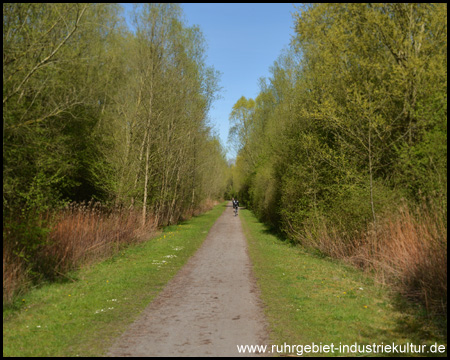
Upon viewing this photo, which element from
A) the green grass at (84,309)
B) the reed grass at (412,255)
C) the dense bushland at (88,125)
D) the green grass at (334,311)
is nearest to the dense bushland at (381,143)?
the reed grass at (412,255)

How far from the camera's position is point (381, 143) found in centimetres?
1169

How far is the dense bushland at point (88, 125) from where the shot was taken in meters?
8.28

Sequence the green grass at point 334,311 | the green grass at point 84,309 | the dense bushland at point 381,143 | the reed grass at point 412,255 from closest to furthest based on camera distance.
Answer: the green grass at point 84,309, the green grass at point 334,311, the reed grass at point 412,255, the dense bushland at point 381,143

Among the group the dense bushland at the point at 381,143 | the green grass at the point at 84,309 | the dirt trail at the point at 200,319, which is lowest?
the green grass at the point at 84,309

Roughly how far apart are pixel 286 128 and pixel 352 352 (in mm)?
14349

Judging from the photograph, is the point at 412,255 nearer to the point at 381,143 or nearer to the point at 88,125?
the point at 381,143

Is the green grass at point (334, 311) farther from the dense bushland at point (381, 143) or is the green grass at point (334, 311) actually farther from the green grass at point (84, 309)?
the green grass at point (84, 309)

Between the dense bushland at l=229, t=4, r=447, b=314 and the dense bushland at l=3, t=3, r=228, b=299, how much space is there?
28.1ft

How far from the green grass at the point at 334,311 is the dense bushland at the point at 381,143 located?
2.45 feet

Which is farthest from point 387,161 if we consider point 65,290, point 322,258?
point 65,290

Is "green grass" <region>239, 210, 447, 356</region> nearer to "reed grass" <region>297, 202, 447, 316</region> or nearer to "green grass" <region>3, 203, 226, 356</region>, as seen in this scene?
"reed grass" <region>297, 202, 447, 316</region>

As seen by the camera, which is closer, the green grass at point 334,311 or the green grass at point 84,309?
the green grass at point 84,309

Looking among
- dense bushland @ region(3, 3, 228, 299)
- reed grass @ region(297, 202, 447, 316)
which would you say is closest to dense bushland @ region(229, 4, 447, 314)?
reed grass @ region(297, 202, 447, 316)

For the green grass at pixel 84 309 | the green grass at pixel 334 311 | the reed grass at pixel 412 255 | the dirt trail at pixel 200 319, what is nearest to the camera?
the dirt trail at pixel 200 319
